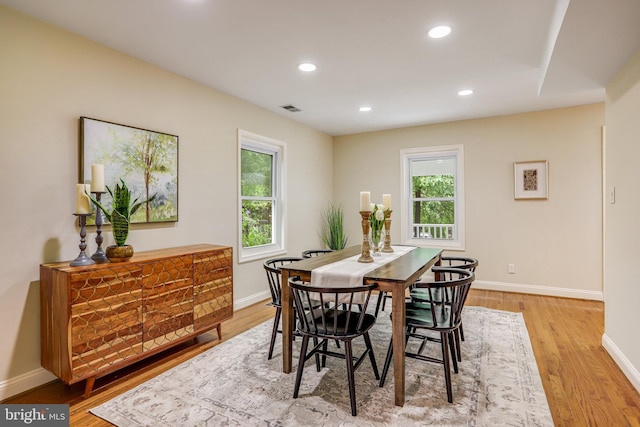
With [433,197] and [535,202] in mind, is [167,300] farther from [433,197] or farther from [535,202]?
[535,202]

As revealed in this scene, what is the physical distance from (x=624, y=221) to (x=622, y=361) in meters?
1.02

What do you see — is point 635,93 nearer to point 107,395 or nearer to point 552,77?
point 552,77

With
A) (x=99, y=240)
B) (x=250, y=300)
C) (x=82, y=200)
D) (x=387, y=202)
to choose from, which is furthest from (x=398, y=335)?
(x=250, y=300)

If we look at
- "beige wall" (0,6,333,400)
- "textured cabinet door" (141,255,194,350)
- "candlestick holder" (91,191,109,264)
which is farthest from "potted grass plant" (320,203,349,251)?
"candlestick holder" (91,191,109,264)

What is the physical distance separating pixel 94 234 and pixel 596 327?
4655mm

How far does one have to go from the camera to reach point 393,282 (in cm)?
211

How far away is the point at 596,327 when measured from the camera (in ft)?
11.1

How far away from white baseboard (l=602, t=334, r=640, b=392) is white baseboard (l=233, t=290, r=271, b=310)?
351cm

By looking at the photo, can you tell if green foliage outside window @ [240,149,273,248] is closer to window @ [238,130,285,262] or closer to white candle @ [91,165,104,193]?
window @ [238,130,285,262]

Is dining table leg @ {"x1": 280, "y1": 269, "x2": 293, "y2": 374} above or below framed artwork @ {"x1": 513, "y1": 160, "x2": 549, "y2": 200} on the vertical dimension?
below

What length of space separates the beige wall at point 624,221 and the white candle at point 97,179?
12.0 ft

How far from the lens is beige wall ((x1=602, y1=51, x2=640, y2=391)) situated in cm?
231

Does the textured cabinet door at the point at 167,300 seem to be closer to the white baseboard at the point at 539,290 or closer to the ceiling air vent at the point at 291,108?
the ceiling air vent at the point at 291,108

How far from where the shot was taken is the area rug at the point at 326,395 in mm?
1928
